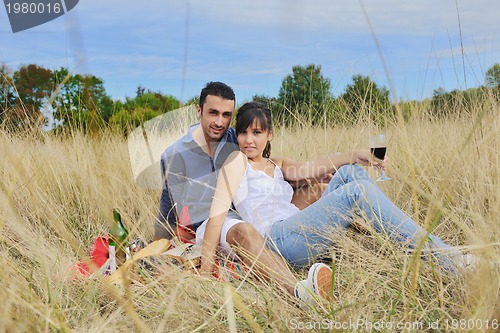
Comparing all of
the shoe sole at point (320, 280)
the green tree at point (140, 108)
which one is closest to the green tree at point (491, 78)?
the shoe sole at point (320, 280)

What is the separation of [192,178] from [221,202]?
1.98ft

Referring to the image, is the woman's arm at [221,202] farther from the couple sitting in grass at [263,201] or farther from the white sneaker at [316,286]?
the white sneaker at [316,286]

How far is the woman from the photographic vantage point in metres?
2.22

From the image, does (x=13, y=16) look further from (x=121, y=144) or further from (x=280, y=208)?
(x=121, y=144)

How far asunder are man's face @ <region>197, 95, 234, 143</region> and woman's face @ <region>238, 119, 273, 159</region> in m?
0.13

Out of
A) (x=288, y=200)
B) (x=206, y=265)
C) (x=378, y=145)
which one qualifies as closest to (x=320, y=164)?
(x=288, y=200)

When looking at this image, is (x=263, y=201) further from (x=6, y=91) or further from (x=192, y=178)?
(x=6, y=91)

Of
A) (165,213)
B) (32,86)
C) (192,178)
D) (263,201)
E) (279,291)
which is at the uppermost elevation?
(32,86)

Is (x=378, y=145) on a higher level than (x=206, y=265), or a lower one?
higher

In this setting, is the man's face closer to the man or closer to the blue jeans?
the man

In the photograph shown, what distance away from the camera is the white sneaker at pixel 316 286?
5.98 ft

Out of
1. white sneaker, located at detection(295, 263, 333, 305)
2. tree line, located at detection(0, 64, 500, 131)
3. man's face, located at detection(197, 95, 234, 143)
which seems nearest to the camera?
white sneaker, located at detection(295, 263, 333, 305)

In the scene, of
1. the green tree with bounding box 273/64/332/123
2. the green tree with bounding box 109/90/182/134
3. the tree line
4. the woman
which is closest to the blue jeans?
the woman

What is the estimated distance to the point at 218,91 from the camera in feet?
9.13
